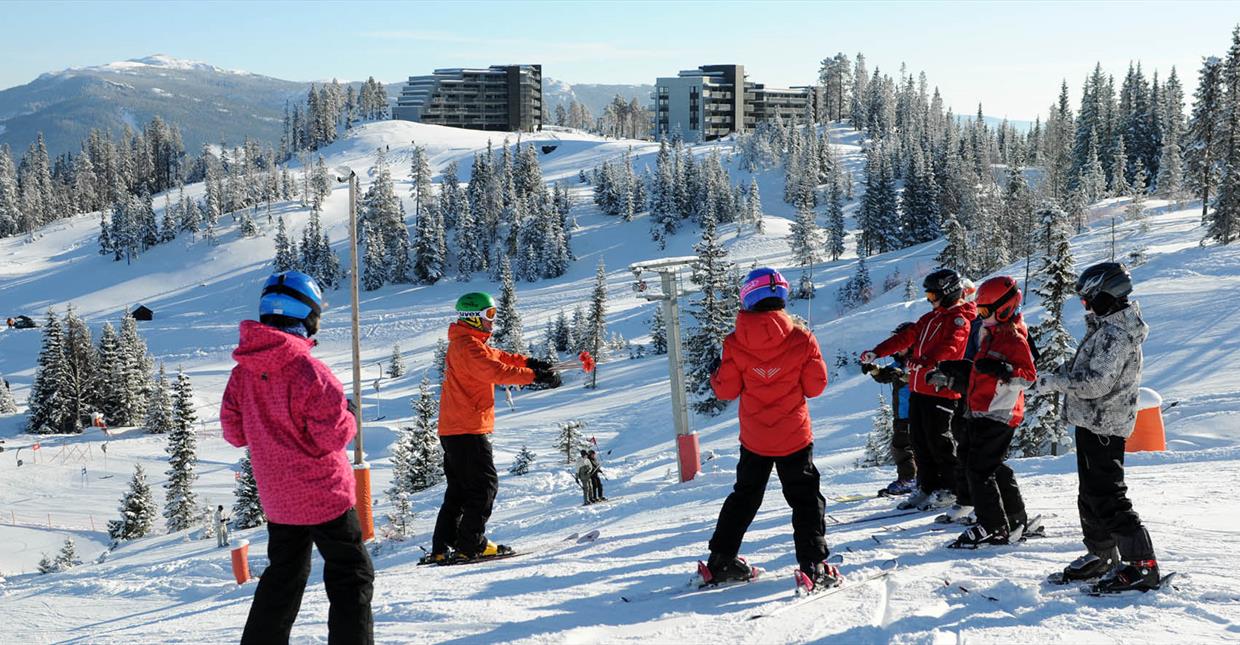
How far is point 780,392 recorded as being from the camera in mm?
5059

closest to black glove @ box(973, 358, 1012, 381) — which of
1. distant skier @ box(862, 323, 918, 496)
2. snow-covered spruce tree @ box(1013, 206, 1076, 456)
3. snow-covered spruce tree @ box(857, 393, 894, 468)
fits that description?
distant skier @ box(862, 323, 918, 496)

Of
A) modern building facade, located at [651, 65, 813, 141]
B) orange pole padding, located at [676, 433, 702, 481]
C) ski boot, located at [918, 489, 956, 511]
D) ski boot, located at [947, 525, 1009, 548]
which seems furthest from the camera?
modern building facade, located at [651, 65, 813, 141]

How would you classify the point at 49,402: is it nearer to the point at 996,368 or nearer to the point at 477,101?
the point at 996,368

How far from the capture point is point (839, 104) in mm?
153250

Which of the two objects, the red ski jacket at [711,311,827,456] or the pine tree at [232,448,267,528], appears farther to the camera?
the pine tree at [232,448,267,528]

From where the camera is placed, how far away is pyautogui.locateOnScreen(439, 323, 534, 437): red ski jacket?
649 cm

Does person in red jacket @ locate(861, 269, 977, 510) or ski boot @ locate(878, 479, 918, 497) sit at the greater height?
person in red jacket @ locate(861, 269, 977, 510)

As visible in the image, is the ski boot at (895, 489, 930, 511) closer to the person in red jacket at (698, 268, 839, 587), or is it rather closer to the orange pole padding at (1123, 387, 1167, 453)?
the person in red jacket at (698, 268, 839, 587)

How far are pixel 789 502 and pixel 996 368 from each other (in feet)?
5.05

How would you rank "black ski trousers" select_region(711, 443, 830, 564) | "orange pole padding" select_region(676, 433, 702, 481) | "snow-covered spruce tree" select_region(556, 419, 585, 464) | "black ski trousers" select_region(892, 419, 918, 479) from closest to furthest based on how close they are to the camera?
"black ski trousers" select_region(711, 443, 830, 564), "black ski trousers" select_region(892, 419, 918, 479), "orange pole padding" select_region(676, 433, 702, 481), "snow-covered spruce tree" select_region(556, 419, 585, 464)

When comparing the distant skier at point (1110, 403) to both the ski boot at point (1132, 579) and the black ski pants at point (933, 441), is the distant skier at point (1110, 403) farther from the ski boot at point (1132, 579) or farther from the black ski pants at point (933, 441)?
the black ski pants at point (933, 441)

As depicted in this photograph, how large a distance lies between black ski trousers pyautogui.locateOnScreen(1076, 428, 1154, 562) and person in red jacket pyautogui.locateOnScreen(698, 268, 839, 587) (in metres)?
1.55

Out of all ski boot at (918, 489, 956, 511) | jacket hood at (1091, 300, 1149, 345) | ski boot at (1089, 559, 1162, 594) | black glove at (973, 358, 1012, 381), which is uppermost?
jacket hood at (1091, 300, 1149, 345)

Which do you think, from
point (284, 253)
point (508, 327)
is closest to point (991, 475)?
point (508, 327)
